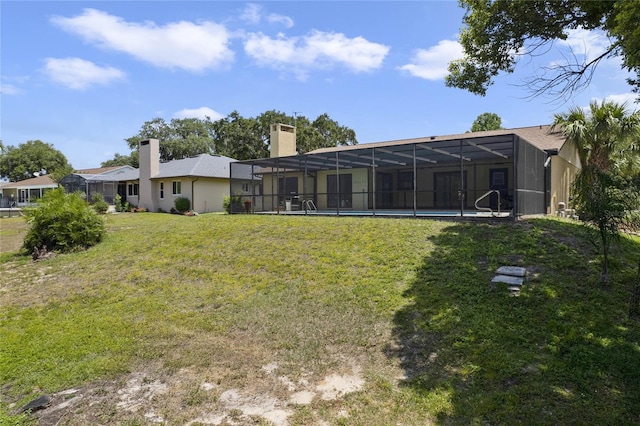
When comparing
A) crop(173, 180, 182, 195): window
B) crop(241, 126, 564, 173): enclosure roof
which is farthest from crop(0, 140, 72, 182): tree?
crop(241, 126, 564, 173): enclosure roof

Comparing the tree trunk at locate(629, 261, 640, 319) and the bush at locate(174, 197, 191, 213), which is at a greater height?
the bush at locate(174, 197, 191, 213)

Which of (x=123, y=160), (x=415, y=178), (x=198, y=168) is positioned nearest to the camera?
(x=415, y=178)

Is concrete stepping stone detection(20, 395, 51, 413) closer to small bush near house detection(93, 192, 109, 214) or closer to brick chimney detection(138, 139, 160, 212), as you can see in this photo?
small bush near house detection(93, 192, 109, 214)

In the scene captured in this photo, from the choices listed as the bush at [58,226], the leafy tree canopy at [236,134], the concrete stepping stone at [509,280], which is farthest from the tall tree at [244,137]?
the concrete stepping stone at [509,280]

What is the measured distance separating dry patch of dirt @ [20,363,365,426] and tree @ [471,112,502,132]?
36762 mm

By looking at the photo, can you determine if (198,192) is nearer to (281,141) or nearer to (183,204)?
(183,204)

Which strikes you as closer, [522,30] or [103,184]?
[522,30]

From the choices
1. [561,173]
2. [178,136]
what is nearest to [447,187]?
[561,173]

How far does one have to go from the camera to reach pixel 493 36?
7.93 m

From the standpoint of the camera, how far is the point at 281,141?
22.5 meters

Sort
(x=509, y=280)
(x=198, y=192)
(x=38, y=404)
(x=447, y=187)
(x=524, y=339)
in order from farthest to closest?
(x=198, y=192), (x=447, y=187), (x=509, y=280), (x=524, y=339), (x=38, y=404)

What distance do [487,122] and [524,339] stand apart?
36.2m

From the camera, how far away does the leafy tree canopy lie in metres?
37.7

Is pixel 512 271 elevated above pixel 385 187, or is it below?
below
